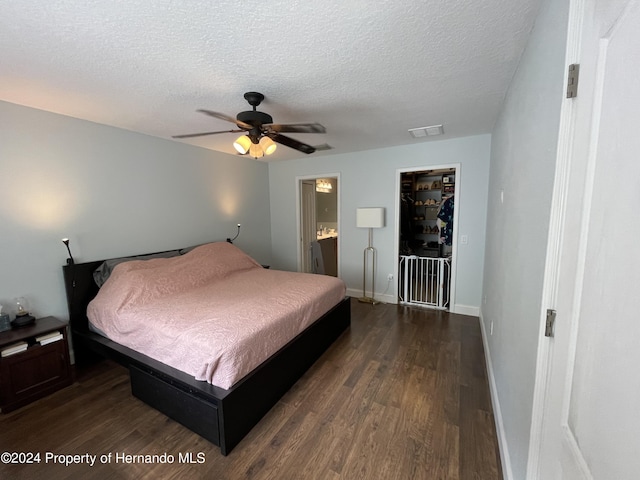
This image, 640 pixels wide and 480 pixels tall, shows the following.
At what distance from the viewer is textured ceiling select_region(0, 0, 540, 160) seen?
1.30 metres

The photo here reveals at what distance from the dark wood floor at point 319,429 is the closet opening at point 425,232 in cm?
158

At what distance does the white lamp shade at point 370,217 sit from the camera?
4.02m

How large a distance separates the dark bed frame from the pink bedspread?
0.21ft

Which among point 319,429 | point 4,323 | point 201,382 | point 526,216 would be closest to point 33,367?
point 4,323

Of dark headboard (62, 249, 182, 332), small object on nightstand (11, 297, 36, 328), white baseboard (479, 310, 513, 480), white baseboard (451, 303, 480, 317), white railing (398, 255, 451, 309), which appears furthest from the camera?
white railing (398, 255, 451, 309)

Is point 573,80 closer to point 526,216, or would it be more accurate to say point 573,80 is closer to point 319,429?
point 526,216

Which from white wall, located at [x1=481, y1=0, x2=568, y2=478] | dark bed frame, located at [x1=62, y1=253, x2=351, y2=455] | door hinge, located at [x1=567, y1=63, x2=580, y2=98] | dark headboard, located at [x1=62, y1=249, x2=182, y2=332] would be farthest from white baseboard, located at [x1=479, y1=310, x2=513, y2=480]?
dark headboard, located at [x1=62, y1=249, x2=182, y2=332]

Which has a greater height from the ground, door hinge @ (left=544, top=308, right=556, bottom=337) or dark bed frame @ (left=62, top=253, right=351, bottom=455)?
door hinge @ (left=544, top=308, right=556, bottom=337)

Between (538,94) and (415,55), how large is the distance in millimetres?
748

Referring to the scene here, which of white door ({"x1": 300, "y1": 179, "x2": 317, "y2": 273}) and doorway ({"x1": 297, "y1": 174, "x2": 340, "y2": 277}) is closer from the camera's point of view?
doorway ({"x1": 297, "y1": 174, "x2": 340, "y2": 277})

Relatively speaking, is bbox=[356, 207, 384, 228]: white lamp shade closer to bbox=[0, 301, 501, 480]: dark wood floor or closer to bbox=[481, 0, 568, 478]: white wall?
bbox=[0, 301, 501, 480]: dark wood floor

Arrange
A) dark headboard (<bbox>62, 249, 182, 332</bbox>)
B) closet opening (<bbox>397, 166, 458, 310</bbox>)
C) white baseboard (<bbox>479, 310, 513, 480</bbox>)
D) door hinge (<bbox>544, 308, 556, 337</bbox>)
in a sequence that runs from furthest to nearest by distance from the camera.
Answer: closet opening (<bbox>397, 166, 458, 310</bbox>) → dark headboard (<bbox>62, 249, 182, 332</bbox>) → white baseboard (<bbox>479, 310, 513, 480</bbox>) → door hinge (<bbox>544, 308, 556, 337</bbox>)

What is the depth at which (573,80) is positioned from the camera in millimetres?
867

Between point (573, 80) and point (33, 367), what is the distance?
3720 millimetres
